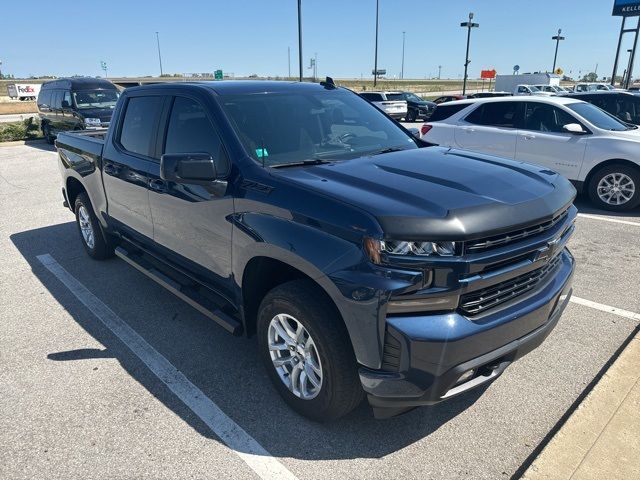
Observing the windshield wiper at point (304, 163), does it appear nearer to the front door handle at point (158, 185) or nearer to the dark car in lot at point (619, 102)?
the front door handle at point (158, 185)

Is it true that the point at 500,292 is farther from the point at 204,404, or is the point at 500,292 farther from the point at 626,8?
the point at 626,8

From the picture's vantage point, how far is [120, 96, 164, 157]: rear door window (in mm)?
3910

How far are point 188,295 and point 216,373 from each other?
2.07 ft

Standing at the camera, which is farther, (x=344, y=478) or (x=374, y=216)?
(x=344, y=478)

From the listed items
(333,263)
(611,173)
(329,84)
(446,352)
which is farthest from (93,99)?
(446,352)

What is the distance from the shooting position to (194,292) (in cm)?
364

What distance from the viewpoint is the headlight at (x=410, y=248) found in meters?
2.21

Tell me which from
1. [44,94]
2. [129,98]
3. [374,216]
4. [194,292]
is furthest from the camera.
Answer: [44,94]

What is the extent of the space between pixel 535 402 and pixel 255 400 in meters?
1.73

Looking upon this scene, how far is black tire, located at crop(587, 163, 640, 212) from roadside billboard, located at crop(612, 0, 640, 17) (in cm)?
2690

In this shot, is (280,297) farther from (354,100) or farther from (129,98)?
(129,98)

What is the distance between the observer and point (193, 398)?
308 centimetres

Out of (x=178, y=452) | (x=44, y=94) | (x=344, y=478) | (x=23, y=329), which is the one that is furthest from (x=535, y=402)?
(x=44, y=94)

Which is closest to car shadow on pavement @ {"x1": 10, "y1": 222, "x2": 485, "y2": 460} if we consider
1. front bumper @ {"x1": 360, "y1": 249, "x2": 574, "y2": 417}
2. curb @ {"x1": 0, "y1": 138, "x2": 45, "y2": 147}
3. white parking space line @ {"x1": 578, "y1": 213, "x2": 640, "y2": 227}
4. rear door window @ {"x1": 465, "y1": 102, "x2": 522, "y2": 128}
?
front bumper @ {"x1": 360, "y1": 249, "x2": 574, "y2": 417}
